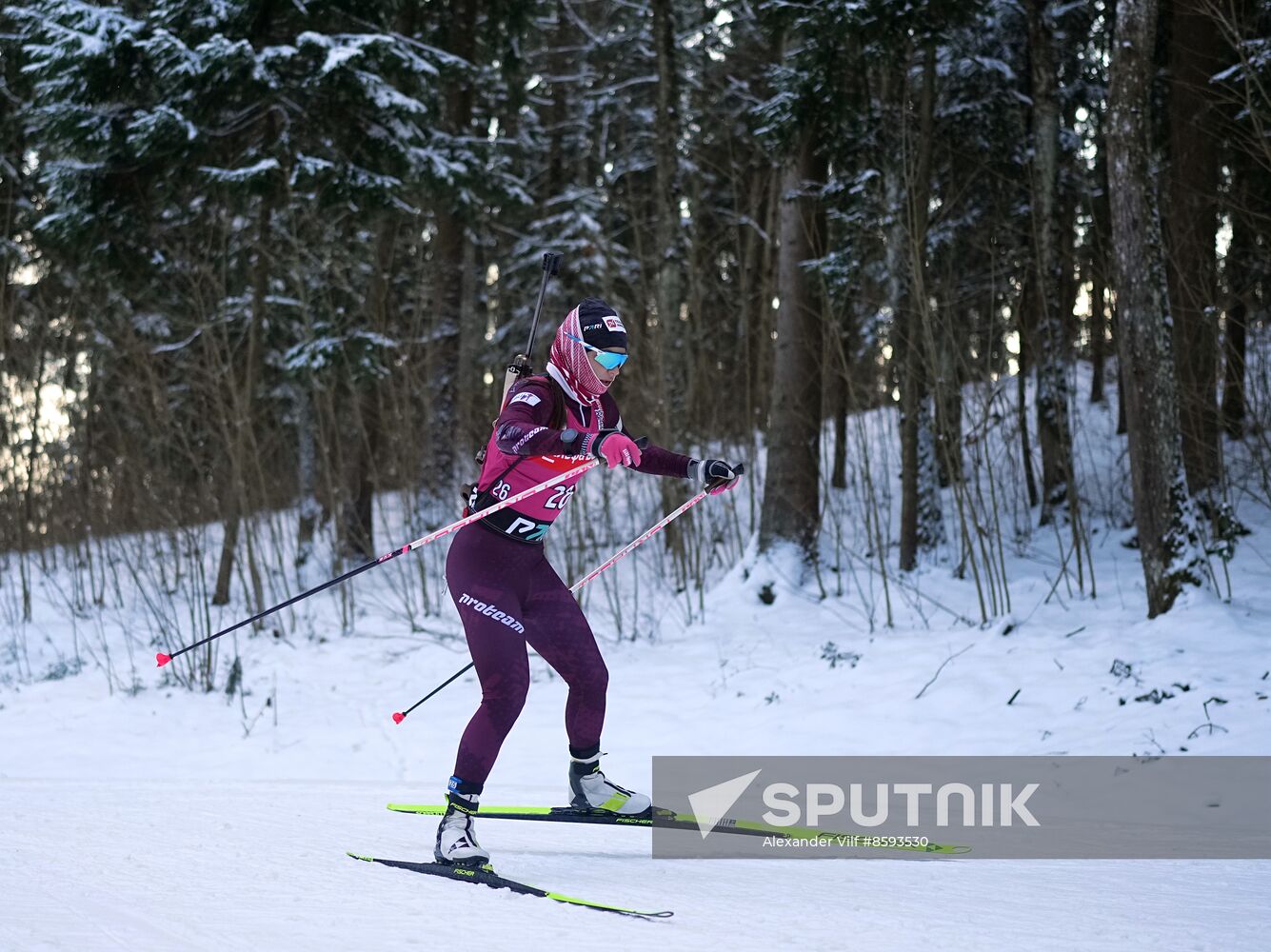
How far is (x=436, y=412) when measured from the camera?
1335 centimetres

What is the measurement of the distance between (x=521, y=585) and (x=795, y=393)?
6.80 meters

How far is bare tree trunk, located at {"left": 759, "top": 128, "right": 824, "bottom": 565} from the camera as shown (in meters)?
10.6

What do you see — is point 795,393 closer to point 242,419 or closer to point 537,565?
point 242,419

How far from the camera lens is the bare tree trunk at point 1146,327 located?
7.75 metres

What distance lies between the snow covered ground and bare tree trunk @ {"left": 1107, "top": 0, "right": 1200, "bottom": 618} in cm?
44

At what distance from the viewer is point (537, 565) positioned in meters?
4.43

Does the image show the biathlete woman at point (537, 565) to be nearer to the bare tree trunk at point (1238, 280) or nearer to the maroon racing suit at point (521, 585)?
the maroon racing suit at point (521, 585)

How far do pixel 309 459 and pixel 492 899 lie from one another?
43.0 ft

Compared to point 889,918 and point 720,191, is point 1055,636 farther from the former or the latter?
point 720,191

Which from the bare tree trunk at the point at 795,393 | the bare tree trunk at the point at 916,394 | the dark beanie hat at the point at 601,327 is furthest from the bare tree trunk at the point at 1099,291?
the dark beanie hat at the point at 601,327

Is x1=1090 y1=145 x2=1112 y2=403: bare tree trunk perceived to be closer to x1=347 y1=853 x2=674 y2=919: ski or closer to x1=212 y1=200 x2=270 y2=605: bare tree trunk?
x1=212 y1=200 x2=270 y2=605: bare tree trunk

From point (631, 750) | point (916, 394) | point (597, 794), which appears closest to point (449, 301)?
point (916, 394)

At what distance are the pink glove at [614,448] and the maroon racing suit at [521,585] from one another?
0.11 ft

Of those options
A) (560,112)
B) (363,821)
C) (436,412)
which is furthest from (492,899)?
(560,112)
